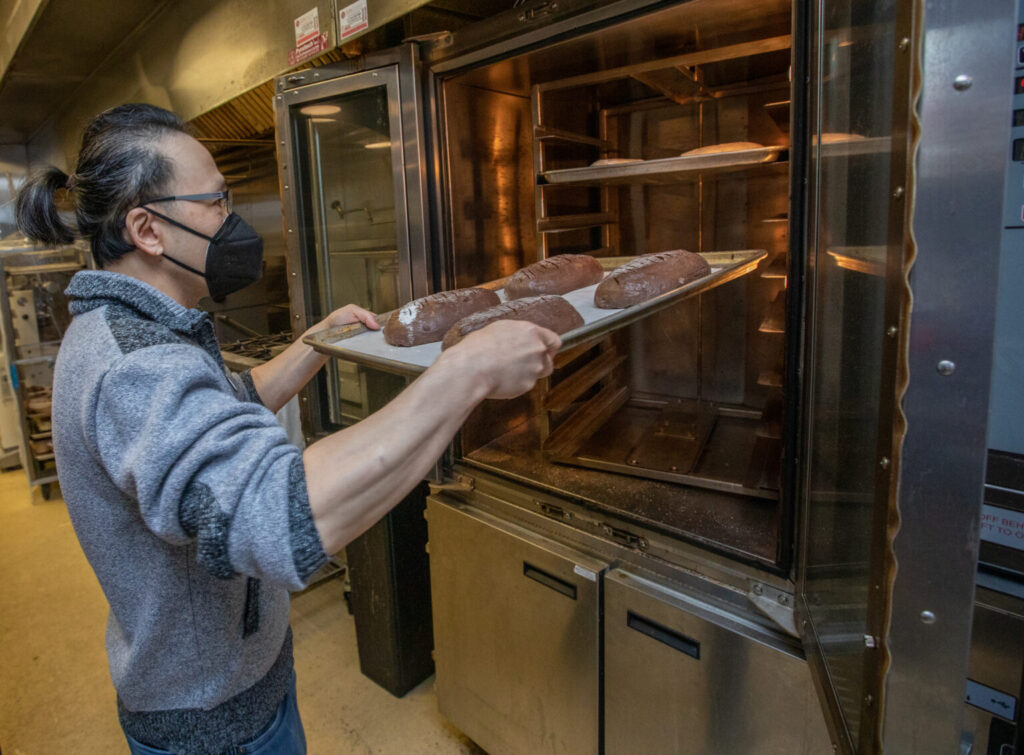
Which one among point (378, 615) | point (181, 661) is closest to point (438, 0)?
point (181, 661)

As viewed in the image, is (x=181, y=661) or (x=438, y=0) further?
(x=438, y=0)

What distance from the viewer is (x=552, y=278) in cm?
161

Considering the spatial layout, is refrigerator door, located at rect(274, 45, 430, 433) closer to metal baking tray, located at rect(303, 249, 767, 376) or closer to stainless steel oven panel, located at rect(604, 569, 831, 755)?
metal baking tray, located at rect(303, 249, 767, 376)

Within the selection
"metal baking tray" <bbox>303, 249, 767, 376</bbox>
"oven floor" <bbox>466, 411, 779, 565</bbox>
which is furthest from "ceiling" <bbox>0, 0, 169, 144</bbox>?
"oven floor" <bbox>466, 411, 779, 565</bbox>

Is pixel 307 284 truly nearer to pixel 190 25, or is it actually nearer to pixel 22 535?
pixel 190 25

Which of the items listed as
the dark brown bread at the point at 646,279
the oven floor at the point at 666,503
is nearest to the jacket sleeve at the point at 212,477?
the dark brown bread at the point at 646,279

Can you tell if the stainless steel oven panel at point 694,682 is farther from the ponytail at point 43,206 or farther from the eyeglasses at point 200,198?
the ponytail at point 43,206

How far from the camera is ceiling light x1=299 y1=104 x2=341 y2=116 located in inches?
87.4

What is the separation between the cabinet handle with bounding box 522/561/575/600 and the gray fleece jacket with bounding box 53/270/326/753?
71 cm

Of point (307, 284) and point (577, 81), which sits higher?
point (577, 81)

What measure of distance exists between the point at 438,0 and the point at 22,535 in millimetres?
4384

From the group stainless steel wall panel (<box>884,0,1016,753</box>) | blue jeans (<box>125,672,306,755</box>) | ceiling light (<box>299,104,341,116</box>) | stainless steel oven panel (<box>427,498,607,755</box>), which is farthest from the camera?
ceiling light (<box>299,104,341,116</box>)

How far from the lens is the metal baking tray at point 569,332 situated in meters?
1.14

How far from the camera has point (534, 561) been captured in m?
1.83
